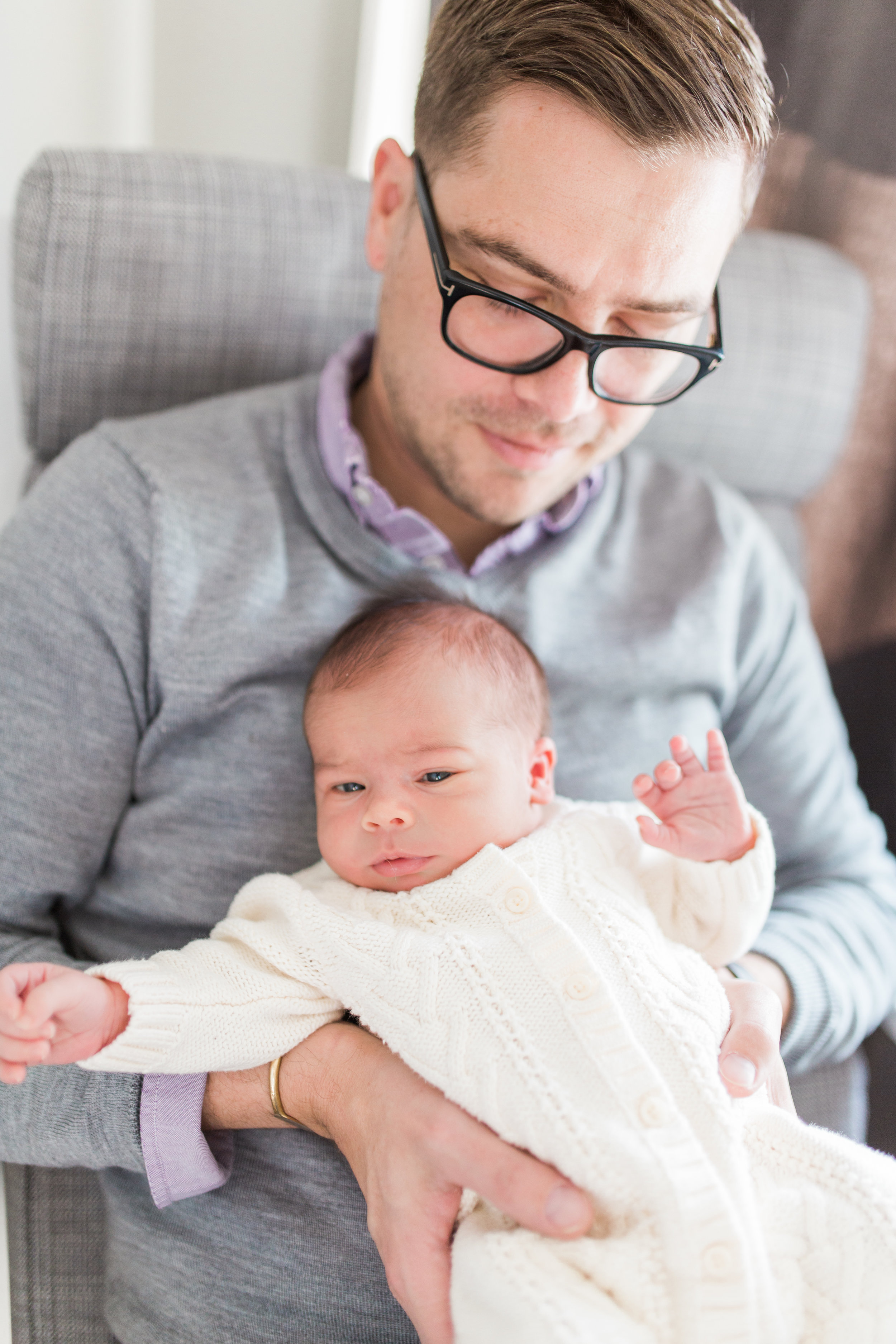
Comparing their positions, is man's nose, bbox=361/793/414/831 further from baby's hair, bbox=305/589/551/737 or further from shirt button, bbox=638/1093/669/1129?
shirt button, bbox=638/1093/669/1129

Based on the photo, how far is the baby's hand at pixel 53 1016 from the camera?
79 centimetres

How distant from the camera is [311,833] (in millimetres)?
1153

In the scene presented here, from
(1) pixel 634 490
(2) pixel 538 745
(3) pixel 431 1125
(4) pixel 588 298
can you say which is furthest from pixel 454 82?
(3) pixel 431 1125

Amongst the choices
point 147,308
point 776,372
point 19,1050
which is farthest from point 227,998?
point 776,372

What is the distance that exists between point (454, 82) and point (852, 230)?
1.07 meters

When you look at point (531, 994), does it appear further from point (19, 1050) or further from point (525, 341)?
point (525, 341)

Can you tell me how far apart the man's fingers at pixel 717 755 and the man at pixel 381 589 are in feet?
0.74

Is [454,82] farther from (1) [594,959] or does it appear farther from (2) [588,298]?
(1) [594,959]

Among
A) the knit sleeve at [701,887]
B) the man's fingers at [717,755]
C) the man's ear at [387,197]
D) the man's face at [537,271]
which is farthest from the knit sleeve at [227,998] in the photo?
the man's ear at [387,197]

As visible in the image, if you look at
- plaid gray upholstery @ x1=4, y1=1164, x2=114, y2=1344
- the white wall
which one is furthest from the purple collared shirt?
the white wall

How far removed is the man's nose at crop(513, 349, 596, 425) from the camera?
1.06 m

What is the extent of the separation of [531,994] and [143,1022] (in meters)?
0.35

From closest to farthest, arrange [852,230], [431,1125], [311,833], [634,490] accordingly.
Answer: [431,1125] < [311,833] < [634,490] < [852,230]

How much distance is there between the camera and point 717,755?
1.04 m
